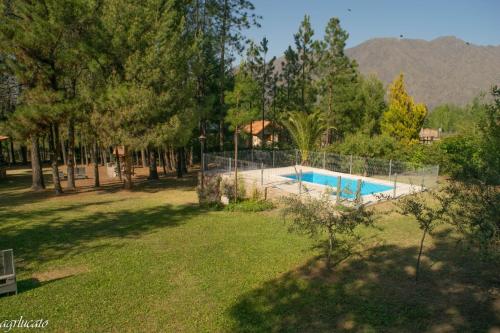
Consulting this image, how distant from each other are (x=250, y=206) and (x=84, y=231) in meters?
7.24

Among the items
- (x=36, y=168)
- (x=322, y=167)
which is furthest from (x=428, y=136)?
(x=36, y=168)

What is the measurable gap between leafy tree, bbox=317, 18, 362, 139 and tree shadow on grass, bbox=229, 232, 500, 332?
2679 cm

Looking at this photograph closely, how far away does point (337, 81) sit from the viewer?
3456cm

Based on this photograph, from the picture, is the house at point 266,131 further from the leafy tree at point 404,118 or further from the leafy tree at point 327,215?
A: the leafy tree at point 327,215

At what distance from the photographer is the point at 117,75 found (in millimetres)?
19172

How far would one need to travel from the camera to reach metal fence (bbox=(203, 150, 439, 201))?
19.2m

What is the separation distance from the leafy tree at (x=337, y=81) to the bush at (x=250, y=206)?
2039 cm

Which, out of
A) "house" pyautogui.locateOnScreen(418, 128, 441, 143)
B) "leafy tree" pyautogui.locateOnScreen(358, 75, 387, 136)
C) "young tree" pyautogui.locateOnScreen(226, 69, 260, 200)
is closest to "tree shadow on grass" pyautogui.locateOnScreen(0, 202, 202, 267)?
"young tree" pyautogui.locateOnScreen(226, 69, 260, 200)

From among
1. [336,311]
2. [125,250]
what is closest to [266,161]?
[125,250]

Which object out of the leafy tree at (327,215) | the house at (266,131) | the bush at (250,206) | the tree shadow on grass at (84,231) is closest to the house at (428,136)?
the house at (266,131)

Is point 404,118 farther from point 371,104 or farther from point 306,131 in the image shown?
point 306,131

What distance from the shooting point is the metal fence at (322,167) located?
1916 cm

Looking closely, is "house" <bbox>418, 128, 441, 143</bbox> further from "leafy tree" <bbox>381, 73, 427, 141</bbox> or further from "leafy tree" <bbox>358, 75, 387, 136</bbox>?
"leafy tree" <bbox>358, 75, 387, 136</bbox>

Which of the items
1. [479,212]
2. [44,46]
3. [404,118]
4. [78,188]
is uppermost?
[44,46]
